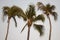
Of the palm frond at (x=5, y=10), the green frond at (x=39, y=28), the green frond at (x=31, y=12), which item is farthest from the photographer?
the palm frond at (x=5, y=10)

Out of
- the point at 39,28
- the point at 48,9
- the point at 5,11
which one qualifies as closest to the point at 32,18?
the point at 39,28

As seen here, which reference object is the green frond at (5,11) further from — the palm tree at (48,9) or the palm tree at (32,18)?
the palm tree at (48,9)

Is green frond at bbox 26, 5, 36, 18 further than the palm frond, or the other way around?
the palm frond

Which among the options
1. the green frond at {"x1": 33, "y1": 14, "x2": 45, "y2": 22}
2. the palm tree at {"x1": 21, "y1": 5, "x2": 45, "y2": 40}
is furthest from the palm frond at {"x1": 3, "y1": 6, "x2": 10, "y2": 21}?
the green frond at {"x1": 33, "y1": 14, "x2": 45, "y2": 22}

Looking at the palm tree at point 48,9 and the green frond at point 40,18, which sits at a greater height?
the palm tree at point 48,9

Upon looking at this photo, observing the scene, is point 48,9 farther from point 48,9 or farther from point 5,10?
point 5,10

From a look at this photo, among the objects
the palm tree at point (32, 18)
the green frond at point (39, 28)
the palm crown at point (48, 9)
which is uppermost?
the palm crown at point (48, 9)

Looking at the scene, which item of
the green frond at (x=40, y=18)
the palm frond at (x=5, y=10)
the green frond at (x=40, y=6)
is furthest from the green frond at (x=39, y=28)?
the palm frond at (x=5, y=10)

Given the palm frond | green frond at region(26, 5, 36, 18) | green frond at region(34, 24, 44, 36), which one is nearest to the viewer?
green frond at region(34, 24, 44, 36)

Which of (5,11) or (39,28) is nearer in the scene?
(39,28)

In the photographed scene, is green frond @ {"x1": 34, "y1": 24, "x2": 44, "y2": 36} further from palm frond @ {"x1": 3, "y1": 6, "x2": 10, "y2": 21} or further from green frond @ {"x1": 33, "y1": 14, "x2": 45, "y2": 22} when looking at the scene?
palm frond @ {"x1": 3, "y1": 6, "x2": 10, "y2": 21}

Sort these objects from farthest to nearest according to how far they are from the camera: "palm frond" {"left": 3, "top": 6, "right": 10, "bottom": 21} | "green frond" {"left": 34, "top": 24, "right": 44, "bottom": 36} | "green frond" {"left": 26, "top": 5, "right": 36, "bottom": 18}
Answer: "palm frond" {"left": 3, "top": 6, "right": 10, "bottom": 21} → "green frond" {"left": 26, "top": 5, "right": 36, "bottom": 18} → "green frond" {"left": 34, "top": 24, "right": 44, "bottom": 36}

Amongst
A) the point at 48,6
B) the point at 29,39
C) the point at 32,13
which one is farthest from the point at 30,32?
the point at 48,6

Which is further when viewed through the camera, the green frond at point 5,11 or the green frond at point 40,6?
the green frond at point 5,11
